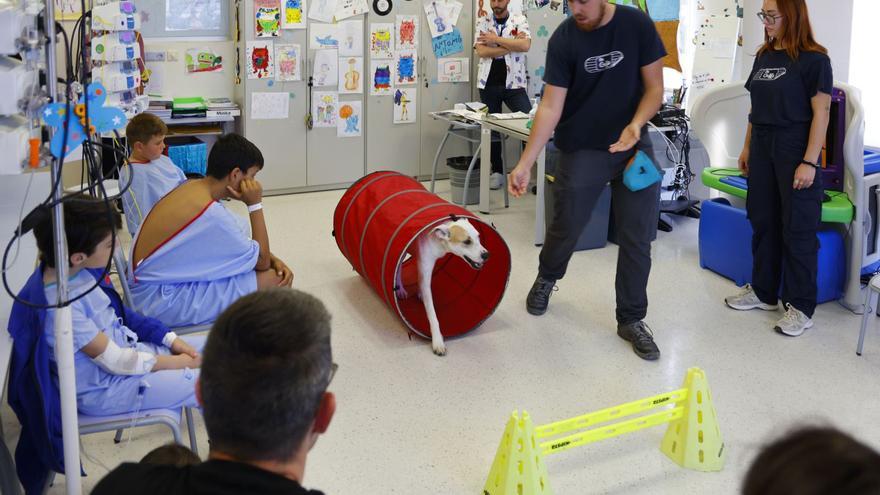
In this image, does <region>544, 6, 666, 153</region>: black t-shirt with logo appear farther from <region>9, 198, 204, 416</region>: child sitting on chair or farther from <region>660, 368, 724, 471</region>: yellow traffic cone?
<region>9, 198, 204, 416</region>: child sitting on chair

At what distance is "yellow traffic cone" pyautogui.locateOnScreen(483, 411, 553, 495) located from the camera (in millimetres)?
2650

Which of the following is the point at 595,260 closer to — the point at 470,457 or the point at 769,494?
the point at 470,457

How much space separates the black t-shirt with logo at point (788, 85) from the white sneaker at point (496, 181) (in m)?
2.72

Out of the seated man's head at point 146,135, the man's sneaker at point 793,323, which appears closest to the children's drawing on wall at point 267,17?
the seated man's head at point 146,135

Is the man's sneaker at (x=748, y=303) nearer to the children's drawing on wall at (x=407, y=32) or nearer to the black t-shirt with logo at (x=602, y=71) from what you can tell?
the black t-shirt with logo at (x=602, y=71)

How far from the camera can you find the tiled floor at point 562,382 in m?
2.97

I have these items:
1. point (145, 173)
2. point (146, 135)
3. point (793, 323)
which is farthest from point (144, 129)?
point (793, 323)

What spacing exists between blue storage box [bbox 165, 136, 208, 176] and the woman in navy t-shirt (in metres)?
3.53

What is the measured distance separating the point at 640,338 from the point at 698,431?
93 centimetres

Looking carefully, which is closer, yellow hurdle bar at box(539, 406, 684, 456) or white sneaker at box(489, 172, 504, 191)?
yellow hurdle bar at box(539, 406, 684, 456)

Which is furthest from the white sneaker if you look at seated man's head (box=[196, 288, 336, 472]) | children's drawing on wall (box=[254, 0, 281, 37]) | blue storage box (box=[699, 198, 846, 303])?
seated man's head (box=[196, 288, 336, 472])

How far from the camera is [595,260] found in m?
5.20

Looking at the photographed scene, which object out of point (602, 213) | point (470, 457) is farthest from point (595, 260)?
point (470, 457)

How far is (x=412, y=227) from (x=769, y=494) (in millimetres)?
2926
